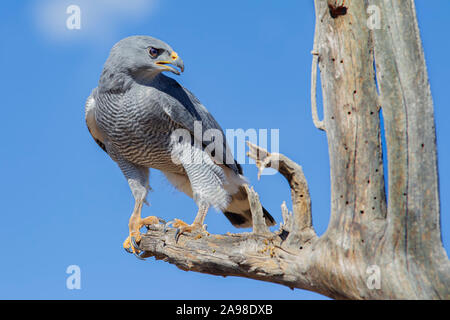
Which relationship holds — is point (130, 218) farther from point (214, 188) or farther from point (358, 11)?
point (358, 11)

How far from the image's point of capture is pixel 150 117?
23.4 feet

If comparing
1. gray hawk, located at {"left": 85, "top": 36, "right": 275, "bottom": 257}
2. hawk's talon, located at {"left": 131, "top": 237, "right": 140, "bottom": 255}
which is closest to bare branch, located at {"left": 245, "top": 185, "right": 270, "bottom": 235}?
gray hawk, located at {"left": 85, "top": 36, "right": 275, "bottom": 257}

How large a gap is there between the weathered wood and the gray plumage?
7.10 feet

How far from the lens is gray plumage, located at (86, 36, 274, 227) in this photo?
709 centimetres

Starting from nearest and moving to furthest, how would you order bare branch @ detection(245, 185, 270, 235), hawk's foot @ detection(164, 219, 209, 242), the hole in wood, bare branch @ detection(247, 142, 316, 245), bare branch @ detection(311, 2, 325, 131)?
the hole in wood → bare branch @ detection(311, 2, 325, 131) → bare branch @ detection(247, 142, 316, 245) → bare branch @ detection(245, 185, 270, 235) → hawk's foot @ detection(164, 219, 209, 242)

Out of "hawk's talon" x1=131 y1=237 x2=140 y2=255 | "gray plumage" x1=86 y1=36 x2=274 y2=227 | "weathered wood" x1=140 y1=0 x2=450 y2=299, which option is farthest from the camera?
"hawk's talon" x1=131 y1=237 x2=140 y2=255

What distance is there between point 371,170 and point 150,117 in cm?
325

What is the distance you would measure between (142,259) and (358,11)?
441 cm

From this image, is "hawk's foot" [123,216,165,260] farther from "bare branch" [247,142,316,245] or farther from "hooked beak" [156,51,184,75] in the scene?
"bare branch" [247,142,316,245]

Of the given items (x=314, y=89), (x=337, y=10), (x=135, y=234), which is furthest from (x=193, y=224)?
(x=337, y=10)

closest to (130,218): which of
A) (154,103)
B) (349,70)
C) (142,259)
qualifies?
(142,259)

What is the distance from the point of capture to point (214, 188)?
24.2 ft

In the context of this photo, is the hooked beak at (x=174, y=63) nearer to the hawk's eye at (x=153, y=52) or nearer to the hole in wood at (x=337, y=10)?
the hawk's eye at (x=153, y=52)
